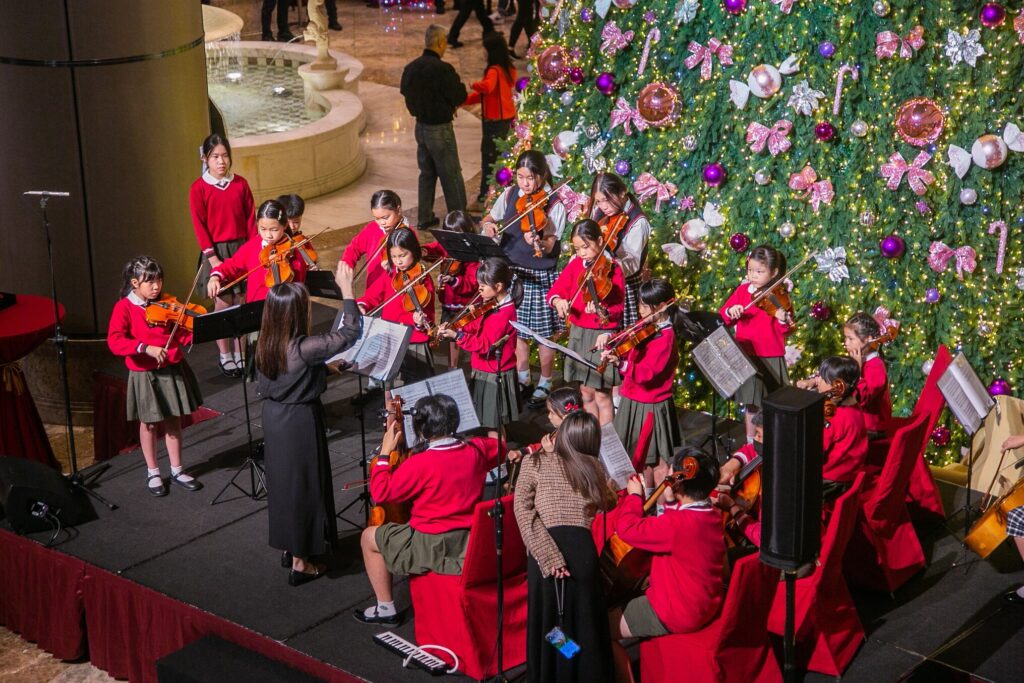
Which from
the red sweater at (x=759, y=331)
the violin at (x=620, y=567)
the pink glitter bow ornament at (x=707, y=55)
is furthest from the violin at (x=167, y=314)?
the pink glitter bow ornament at (x=707, y=55)

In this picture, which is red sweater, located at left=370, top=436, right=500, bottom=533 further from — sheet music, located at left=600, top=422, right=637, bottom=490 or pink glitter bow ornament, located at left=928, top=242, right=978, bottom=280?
pink glitter bow ornament, located at left=928, top=242, right=978, bottom=280

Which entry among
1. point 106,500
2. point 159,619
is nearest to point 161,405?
point 106,500

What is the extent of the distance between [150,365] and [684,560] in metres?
3.24

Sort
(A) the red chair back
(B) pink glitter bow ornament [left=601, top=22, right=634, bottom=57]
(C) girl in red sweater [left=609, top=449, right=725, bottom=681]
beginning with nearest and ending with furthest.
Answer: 1. (C) girl in red sweater [left=609, top=449, right=725, bottom=681]
2. (A) the red chair back
3. (B) pink glitter bow ornament [left=601, top=22, right=634, bottom=57]

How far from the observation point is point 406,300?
25.3 feet

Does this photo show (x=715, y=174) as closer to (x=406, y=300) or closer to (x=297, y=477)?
(x=406, y=300)

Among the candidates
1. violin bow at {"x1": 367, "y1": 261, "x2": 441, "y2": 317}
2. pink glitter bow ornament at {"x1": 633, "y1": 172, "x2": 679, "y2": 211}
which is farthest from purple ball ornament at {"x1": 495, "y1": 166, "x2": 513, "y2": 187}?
violin bow at {"x1": 367, "y1": 261, "x2": 441, "y2": 317}

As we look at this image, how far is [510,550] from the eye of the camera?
19.0ft

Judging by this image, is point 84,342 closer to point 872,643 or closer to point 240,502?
point 240,502

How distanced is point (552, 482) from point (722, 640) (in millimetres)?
919

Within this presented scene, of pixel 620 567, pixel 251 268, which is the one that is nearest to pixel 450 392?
pixel 620 567

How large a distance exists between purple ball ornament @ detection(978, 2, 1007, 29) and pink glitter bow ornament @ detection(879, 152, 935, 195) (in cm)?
77

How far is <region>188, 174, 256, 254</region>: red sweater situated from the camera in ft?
27.5

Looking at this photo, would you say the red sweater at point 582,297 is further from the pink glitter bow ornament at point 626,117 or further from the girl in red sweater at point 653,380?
the pink glitter bow ornament at point 626,117
